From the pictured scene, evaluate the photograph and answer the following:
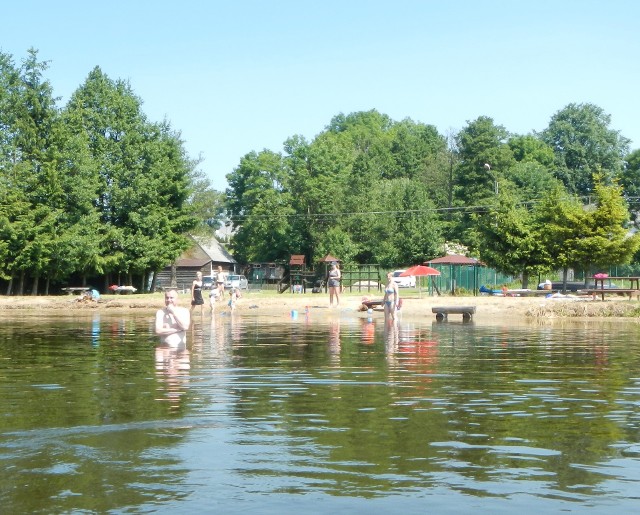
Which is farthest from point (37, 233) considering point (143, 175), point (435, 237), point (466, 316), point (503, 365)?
point (503, 365)

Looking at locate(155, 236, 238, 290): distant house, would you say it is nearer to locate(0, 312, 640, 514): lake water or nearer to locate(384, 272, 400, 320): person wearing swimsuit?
locate(384, 272, 400, 320): person wearing swimsuit

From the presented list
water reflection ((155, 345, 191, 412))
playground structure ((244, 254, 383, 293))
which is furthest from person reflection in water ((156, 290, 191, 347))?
playground structure ((244, 254, 383, 293))

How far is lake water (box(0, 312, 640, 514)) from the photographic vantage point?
26.3 feet

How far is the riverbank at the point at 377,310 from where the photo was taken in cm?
3897

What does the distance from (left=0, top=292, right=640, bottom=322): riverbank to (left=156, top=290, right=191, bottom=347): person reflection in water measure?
60.1 feet

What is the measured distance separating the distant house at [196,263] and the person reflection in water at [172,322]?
7013 centimetres

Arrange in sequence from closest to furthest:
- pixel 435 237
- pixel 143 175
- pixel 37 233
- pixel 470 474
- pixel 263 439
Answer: pixel 470 474, pixel 263 439, pixel 37 233, pixel 143 175, pixel 435 237

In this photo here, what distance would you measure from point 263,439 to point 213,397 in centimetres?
336

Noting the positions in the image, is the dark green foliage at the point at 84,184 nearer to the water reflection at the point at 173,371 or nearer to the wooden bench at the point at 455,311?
the wooden bench at the point at 455,311

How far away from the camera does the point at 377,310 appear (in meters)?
42.8

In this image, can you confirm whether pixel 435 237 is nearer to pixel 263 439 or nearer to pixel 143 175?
pixel 143 175

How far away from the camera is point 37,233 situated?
206 ft

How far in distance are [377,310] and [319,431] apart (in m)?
32.0

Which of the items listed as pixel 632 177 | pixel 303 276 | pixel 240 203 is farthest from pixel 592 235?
pixel 240 203
